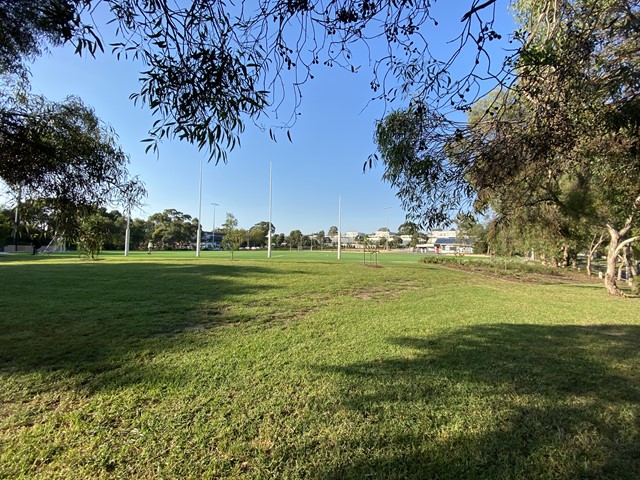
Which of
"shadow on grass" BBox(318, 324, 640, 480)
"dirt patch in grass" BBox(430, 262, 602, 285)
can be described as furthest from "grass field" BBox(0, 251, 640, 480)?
"dirt patch in grass" BBox(430, 262, 602, 285)

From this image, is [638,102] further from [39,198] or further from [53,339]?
[53,339]

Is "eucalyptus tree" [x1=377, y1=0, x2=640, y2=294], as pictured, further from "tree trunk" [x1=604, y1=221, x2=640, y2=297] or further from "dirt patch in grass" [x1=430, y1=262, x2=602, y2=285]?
"dirt patch in grass" [x1=430, y1=262, x2=602, y2=285]

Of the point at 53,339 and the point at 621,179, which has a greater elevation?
the point at 621,179

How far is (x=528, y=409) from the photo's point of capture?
11.5 feet

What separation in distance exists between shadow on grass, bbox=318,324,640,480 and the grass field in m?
0.02

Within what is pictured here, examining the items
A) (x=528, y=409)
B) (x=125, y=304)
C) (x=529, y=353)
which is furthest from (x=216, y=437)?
(x=125, y=304)

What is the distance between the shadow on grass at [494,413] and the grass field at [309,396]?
0.7 inches

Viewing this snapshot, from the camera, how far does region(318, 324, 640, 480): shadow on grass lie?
8.43ft

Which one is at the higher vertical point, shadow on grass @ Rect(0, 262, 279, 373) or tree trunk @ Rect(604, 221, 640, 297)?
tree trunk @ Rect(604, 221, 640, 297)

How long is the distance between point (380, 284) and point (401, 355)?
412 inches

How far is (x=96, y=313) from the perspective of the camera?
7.55 meters

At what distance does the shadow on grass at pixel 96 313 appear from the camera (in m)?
4.92

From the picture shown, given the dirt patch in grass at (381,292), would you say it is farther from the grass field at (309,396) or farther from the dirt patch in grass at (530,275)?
the dirt patch in grass at (530,275)

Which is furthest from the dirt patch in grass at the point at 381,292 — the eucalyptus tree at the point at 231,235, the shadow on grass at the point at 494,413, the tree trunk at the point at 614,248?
the eucalyptus tree at the point at 231,235
